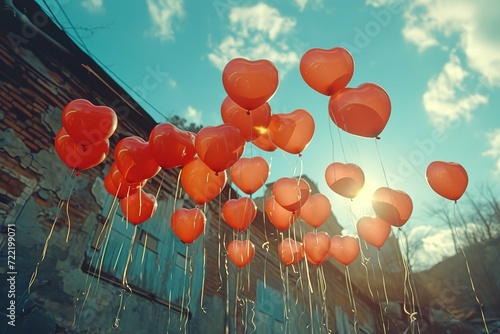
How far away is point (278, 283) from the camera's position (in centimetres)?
820

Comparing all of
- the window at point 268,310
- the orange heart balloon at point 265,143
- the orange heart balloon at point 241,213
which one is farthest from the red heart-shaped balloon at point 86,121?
the window at point 268,310

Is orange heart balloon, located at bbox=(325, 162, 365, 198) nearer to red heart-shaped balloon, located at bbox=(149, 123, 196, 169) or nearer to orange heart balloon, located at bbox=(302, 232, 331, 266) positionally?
orange heart balloon, located at bbox=(302, 232, 331, 266)

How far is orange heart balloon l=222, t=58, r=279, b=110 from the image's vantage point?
283cm

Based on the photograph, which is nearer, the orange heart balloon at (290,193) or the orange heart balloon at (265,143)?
the orange heart balloon at (265,143)

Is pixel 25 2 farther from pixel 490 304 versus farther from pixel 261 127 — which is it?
pixel 490 304

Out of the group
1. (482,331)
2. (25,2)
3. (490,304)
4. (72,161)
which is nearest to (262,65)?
(72,161)

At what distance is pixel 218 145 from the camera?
2836mm

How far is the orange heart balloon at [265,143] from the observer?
3.62 metres

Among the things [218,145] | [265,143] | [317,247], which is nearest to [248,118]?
[265,143]

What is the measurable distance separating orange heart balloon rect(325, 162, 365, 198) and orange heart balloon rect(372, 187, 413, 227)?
Answer: 279 millimetres

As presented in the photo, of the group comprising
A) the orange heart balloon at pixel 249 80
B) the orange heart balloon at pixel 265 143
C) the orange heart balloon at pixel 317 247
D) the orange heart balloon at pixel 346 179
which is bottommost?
the orange heart balloon at pixel 317 247

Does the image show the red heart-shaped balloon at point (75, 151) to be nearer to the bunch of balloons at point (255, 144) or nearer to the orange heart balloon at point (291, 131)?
the bunch of balloons at point (255, 144)

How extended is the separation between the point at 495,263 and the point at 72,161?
88.1ft

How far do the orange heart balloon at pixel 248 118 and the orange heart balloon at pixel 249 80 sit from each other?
13.9 inches
